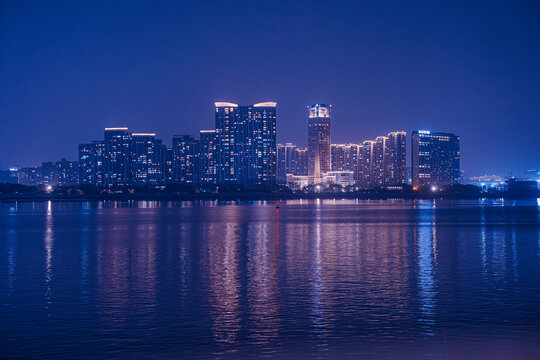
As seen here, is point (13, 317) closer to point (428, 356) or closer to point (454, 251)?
point (428, 356)

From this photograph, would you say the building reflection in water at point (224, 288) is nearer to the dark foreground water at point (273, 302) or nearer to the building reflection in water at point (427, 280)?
the dark foreground water at point (273, 302)

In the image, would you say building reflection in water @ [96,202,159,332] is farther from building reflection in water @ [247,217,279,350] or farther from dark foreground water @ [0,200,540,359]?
building reflection in water @ [247,217,279,350]

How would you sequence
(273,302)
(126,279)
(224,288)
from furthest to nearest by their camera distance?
(126,279), (224,288), (273,302)

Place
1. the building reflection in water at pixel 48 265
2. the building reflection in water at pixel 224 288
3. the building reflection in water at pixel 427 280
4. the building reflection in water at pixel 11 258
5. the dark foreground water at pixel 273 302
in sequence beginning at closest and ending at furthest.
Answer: the dark foreground water at pixel 273 302 → the building reflection in water at pixel 224 288 → the building reflection in water at pixel 427 280 → the building reflection in water at pixel 48 265 → the building reflection in water at pixel 11 258

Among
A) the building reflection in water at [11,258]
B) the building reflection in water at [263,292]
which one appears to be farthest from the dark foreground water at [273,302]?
the building reflection in water at [11,258]

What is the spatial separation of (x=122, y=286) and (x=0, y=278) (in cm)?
722

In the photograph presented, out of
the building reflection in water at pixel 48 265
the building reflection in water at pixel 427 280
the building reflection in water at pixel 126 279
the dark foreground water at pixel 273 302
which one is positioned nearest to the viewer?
the dark foreground water at pixel 273 302

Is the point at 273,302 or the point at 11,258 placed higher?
the point at 11,258

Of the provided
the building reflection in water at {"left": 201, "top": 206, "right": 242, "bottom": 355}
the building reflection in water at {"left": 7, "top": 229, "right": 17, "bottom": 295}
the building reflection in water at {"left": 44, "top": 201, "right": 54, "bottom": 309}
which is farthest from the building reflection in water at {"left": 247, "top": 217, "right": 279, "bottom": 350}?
the building reflection in water at {"left": 7, "top": 229, "right": 17, "bottom": 295}

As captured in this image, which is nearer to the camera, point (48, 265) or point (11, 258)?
point (48, 265)

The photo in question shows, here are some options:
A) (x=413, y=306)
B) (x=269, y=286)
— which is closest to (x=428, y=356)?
(x=413, y=306)

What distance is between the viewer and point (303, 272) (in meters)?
27.2

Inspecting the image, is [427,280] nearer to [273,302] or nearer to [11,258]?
[273,302]

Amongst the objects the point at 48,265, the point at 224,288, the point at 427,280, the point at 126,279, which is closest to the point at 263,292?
the point at 224,288
